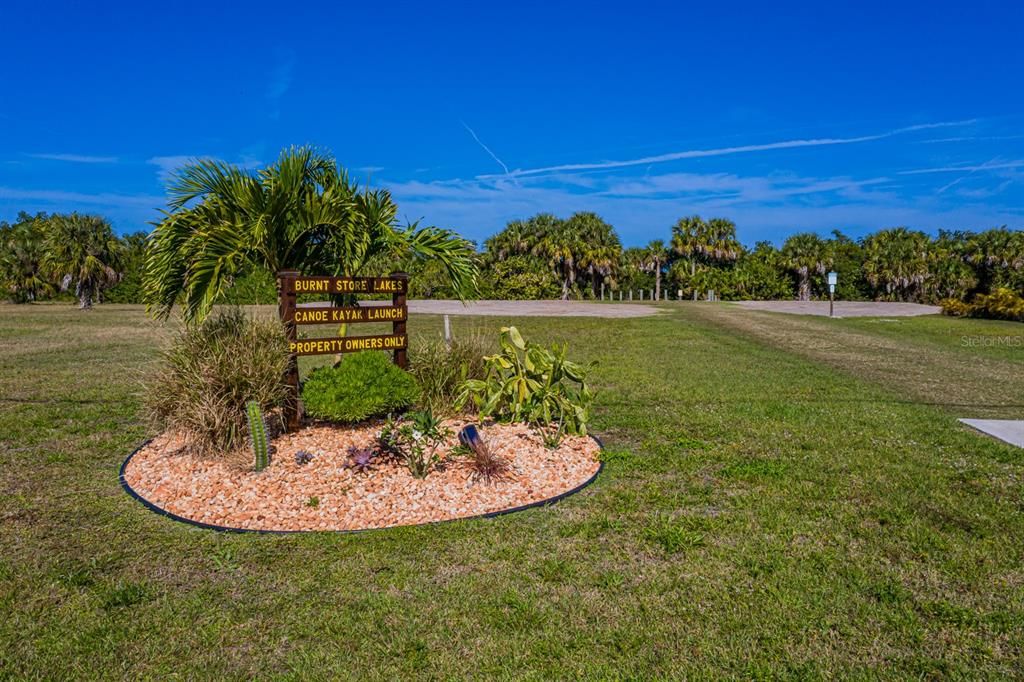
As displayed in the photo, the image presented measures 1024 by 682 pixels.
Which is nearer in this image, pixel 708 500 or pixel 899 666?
pixel 899 666

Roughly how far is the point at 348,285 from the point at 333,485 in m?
2.68

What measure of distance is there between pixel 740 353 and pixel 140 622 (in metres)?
14.2

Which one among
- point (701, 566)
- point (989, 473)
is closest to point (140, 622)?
point (701, 566)

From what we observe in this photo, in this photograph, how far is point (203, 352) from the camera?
630 cm

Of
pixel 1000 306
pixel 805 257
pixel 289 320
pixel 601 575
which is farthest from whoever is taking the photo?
pixel 805 257

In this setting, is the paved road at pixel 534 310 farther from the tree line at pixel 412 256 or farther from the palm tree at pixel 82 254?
the palm tree at pixel 82 254

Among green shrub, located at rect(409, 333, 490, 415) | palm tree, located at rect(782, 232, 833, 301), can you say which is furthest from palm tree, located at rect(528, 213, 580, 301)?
green shrub, located at rect(409, 333, 490, 415)

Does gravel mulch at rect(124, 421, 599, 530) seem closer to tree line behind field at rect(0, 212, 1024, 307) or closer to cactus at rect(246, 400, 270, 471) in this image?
cactus at rect(246, 400, 270, 471)

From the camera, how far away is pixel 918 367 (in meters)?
12.8

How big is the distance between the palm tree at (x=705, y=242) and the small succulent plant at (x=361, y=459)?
56.1m

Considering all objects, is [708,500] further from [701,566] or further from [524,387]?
[524,387]

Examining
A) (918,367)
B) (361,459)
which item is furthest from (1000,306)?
(361,459)

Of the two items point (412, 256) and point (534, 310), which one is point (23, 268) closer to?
point (534, 310)

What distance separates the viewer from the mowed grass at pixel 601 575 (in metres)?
3.03
